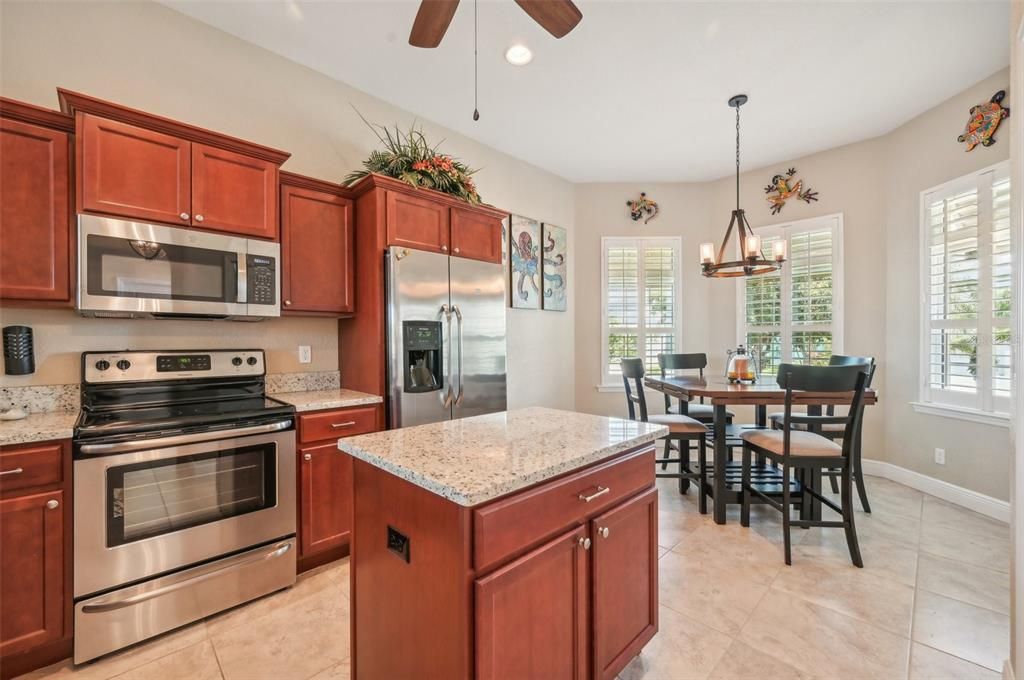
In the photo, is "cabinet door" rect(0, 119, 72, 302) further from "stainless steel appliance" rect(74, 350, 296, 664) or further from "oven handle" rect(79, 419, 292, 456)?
"oven handle" rect(79, 419, 292, 456)

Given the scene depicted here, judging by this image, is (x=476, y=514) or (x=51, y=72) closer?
(x=476, y=514)

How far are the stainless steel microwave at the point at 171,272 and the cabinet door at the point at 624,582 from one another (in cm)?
207

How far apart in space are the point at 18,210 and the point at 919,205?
5.67 meters

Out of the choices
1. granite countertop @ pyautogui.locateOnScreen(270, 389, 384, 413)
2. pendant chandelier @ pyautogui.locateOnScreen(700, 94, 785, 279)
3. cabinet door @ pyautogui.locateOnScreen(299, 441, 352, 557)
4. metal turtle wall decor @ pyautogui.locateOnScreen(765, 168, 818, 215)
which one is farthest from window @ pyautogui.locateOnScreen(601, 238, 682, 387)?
cabinet door @ pyautogui.locateOnScreen(299, 441, 352, 557)

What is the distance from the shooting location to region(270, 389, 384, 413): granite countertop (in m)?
2.24

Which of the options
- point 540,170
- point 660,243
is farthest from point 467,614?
point 660,243

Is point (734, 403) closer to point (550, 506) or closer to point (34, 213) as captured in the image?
point (550, 506)

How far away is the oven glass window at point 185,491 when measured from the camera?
67.1 inches

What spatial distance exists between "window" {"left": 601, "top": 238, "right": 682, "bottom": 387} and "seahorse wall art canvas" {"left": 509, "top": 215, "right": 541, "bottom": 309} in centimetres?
95

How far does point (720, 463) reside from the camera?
110 inches

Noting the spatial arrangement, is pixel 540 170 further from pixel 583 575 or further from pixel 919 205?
pixel 583 575

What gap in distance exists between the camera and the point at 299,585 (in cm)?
219

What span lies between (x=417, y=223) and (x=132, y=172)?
4.52ft

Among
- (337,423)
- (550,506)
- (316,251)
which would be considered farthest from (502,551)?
(316,251)
